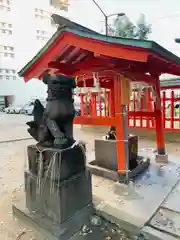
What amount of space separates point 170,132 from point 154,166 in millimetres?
2528

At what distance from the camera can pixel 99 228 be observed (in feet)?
7.28

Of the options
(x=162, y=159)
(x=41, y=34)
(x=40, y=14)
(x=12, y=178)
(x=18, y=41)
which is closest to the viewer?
(x=12, y=178)

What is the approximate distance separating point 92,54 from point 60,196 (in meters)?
2.02

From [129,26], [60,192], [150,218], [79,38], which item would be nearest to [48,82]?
[79,38]

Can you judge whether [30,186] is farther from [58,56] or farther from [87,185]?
[58,56]

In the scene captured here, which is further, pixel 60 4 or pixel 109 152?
pixel 60 4

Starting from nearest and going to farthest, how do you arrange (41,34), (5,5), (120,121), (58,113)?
(58,113)
(120,121)
(5,5)
(41,34)

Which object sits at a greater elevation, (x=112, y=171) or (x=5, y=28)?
(x=5, y=28)

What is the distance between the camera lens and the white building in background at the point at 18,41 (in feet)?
77.6

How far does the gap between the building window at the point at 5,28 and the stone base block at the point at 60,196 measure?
26212 mm

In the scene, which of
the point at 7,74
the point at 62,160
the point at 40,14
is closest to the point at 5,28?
the point at 7,74

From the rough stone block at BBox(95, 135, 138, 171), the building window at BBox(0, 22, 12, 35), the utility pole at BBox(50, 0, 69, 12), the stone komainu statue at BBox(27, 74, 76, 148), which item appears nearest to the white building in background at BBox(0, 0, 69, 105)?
the building window at BBox(0, 22, 12, 35)

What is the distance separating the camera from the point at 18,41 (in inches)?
966

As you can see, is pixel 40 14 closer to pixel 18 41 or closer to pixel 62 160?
pixel 18 41
